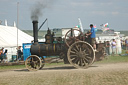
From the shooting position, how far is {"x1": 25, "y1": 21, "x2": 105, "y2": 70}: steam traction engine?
12.2 meters

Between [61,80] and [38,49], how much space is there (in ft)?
14.1

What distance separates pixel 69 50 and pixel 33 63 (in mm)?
2126

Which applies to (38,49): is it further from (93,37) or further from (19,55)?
(19,55)

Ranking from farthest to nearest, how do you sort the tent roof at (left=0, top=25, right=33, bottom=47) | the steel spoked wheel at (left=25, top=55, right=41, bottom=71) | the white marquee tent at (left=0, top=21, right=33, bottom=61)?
the tent roof at (left=0, top=25, right=33, bottom=47)
the white marquee tent at (left=0, top=21, right=33, bottom=61)
the steel spoked wheel at (left=25, top=55, right=41, bottom=71)

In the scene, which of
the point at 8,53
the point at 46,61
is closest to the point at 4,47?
the point at 8,53

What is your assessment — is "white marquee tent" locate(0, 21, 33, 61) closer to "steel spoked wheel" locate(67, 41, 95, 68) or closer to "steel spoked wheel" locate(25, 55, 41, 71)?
"steel spoked wheel" locate(25, 55, 41, 71)

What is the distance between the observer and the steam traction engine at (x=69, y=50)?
1224cm

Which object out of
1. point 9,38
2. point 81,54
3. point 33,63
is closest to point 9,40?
point 9,38

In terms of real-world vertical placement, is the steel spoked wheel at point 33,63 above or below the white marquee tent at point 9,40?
below

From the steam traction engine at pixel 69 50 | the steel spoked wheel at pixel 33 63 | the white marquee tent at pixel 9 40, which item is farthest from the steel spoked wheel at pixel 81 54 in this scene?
the white marquee tent at pixel 9 40

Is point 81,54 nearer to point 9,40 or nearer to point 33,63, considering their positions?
point 33,63

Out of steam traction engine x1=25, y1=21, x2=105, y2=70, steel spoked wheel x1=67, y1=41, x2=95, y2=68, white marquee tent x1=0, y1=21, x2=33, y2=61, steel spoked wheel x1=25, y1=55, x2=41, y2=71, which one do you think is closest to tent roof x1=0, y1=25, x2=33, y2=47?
white marquee tent x1=0, y1=21, x2=33, y2=61

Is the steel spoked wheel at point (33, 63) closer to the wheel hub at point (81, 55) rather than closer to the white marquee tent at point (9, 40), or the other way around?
the wheel hub at point (81, 55)

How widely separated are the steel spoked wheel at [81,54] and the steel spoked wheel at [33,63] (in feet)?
5.86
